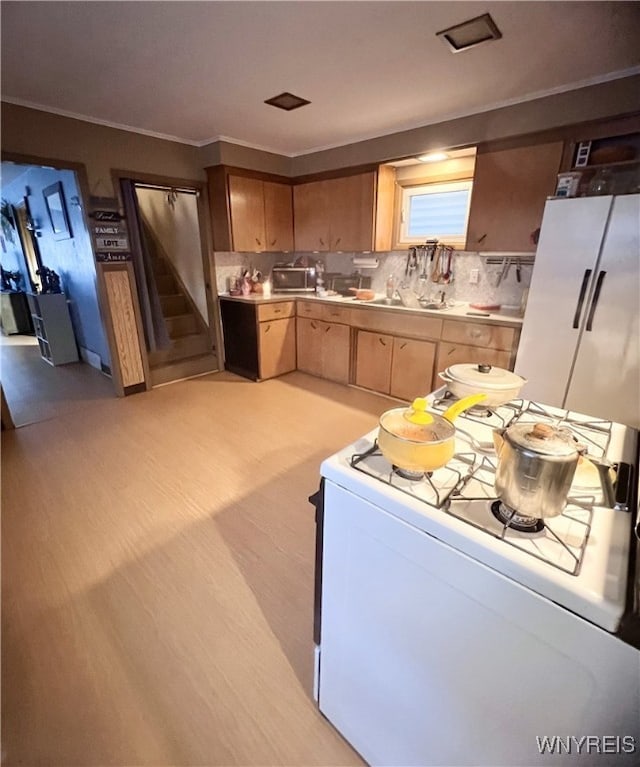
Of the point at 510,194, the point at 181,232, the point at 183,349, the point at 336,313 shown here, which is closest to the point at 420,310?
the point at 336,313

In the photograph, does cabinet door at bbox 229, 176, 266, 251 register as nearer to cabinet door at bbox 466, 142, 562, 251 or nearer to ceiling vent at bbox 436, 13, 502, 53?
cabinet door at bbox 466, 142, 562, 251

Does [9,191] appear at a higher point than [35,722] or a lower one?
higher

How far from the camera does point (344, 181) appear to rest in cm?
362

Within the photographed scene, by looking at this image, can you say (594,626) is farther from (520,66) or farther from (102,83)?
(102,83)

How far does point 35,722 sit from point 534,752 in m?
1.46

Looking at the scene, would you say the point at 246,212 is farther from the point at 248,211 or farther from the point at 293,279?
the point at 293,279

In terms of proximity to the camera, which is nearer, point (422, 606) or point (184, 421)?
point (422, 606)

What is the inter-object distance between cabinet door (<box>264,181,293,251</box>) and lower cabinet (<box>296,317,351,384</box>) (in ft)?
3.04

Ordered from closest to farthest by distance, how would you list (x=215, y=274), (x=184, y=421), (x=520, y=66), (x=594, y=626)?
(x=594, y=626), (x=520, y=66), (x=184, y=421), (x=215, y=274)

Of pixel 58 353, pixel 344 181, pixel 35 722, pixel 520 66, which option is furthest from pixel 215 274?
pixel 35 722

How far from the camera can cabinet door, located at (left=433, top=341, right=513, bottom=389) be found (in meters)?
2.70

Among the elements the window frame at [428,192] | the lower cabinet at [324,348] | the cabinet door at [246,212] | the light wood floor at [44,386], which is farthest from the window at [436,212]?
the light wood floor at [44,386]

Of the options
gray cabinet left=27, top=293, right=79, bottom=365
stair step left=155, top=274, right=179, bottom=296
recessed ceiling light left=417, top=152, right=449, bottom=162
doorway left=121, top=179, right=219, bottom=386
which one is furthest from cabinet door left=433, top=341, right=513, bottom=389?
gray cabinet left=27, top=293, right=79, bottom=365

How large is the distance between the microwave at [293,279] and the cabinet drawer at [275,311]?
35cm
